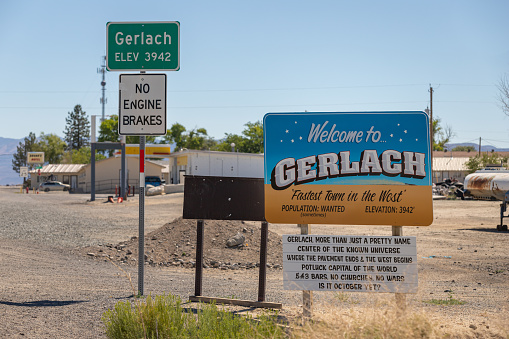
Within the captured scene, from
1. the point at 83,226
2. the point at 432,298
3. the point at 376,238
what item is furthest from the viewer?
the point at 83,226

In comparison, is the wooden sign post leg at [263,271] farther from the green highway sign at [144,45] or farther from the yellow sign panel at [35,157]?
the yellow sign panel at [35,157]

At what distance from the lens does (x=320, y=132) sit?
21.4 ft

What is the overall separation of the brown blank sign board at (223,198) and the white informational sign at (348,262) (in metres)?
1.30

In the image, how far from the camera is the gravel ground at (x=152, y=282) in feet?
19.9

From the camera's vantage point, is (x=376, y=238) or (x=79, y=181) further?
(x=79, y=181)

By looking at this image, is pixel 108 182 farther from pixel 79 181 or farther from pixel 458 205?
pixel 458 205

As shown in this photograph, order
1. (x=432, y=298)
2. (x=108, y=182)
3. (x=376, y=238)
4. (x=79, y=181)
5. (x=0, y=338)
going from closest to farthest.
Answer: (x=0, y=338) < (x=376, y=238) < (x=432, y=298) < (x=108, y=182) < (x=79, y=181)

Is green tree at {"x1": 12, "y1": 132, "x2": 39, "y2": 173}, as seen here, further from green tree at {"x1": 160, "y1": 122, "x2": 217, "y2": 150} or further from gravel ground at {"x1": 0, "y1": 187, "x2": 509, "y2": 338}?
gravel ground at {"x1": 0, "y1": 187, "x2": 509, "y2": 338}

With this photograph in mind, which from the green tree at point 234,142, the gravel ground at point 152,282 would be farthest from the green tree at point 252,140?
the gravel ground at point 152,282

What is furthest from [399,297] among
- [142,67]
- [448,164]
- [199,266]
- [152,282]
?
[448,164]

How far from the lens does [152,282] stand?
10.1 meters

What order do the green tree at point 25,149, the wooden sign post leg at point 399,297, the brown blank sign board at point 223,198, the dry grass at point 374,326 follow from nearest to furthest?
the dry grass at point 374,326 < the wooden sign post leg at point 399,297 < the brown blank sign board at point 223,198 < the green tree at point 25,149

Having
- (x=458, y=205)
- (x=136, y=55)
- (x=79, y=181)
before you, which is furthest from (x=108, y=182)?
(x=136, y=55)

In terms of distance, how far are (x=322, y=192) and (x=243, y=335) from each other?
86.2 inches
